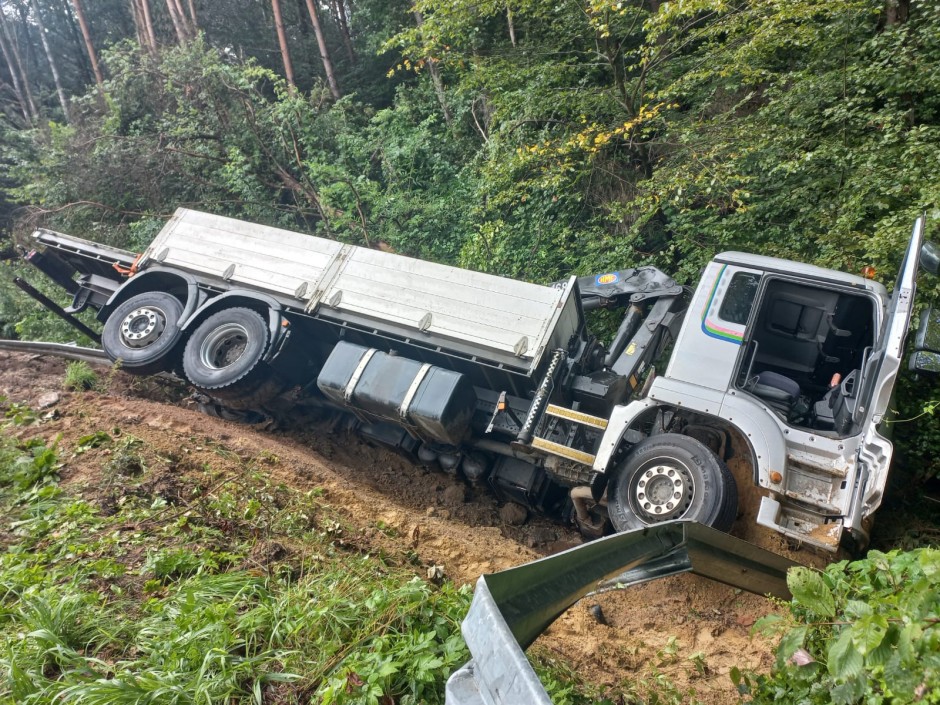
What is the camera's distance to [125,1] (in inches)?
735

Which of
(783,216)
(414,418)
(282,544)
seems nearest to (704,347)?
(414,418)

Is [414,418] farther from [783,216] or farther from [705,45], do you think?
[705,45]

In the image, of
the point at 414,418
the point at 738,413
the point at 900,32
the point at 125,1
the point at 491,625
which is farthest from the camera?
the point at 125,1

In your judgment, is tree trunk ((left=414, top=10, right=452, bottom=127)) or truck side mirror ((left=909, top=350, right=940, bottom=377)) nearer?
truck side mirror ((left=909, top=350, right=940, bottom=377))

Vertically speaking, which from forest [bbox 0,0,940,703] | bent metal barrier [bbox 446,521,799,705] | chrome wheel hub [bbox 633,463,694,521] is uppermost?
forest [bbox 0,0,940,703]

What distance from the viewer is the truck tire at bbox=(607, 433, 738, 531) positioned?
162 inches

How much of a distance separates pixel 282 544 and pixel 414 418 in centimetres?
198

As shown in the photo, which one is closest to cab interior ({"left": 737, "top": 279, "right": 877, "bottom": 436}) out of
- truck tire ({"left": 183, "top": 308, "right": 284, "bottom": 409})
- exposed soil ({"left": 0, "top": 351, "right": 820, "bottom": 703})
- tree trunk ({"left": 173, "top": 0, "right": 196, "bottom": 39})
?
exposed soil ({"left": 0, "top": 351, "right": 820, "bottom": 703})

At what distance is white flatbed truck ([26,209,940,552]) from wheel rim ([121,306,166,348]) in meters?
0.03

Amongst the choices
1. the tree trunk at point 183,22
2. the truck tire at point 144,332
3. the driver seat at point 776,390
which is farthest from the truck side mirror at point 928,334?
the tree trunk at point 183,22

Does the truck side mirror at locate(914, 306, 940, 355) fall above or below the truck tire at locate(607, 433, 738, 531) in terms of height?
above

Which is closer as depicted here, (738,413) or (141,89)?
(738,413)

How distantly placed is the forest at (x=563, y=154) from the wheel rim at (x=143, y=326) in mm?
1590

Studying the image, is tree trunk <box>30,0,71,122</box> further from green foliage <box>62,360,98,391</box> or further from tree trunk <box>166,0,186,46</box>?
green foliage <box>62,360,98,391</box>
